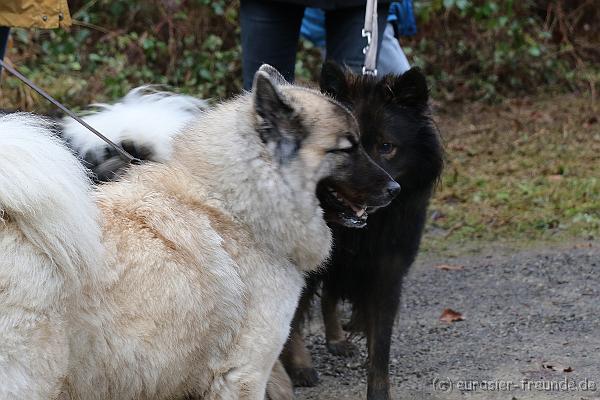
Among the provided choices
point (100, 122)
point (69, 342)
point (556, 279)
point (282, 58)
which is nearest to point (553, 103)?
point (556, 279)

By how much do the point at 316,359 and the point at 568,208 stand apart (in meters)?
3.03

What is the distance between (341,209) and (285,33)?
5.03 feet

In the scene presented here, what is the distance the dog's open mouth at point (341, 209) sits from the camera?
132 inches

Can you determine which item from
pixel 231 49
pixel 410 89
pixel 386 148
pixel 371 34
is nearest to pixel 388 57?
pixel 371 34

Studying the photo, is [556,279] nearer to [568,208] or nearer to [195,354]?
[568,208]

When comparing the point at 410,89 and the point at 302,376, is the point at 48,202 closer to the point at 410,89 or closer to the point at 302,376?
the point at 410,89

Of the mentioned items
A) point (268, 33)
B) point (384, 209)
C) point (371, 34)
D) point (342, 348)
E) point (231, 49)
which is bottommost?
point (342, 348)

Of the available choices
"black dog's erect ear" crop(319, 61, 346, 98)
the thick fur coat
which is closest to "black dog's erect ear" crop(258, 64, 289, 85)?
the thick fur coat

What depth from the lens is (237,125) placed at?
3229mm

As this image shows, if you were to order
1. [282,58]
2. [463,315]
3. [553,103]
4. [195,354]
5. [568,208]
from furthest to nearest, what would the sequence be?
[553,103] < [568,208] < [463,315] < [282,58] < [195,354]

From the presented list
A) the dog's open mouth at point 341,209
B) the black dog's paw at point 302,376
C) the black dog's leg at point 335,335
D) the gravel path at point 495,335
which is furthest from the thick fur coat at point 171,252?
the black dog's leg at point 335,335

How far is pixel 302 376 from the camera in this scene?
432 centimetres

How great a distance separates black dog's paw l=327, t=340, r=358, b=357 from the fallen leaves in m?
0.65

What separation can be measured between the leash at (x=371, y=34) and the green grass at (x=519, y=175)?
256 cm
